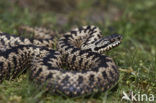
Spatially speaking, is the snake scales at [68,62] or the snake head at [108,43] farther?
the snake head at [108,43]

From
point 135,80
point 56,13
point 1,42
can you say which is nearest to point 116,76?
point 135,80

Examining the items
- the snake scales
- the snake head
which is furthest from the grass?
the snake head

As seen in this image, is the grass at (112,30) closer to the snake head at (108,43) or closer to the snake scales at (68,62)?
the snake scales at (68,62)

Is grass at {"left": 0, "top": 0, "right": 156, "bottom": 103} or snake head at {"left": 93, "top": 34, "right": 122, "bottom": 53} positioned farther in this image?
snake head at {"left": 93, "top": 34, "right": 122, "bottom": 53}

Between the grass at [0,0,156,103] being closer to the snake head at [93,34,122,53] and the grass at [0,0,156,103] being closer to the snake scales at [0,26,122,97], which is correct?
the snake scales at [0,26,122,97]

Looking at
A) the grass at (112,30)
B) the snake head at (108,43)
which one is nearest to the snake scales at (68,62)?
the snake head at (108,43)

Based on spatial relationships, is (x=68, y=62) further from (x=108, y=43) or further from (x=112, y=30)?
(x=112, y=30)

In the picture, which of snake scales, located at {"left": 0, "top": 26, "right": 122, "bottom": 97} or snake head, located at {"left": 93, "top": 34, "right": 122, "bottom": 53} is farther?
snake head, located at {"left": 93, "top": 34, "right": 122, "bottom": 53}
